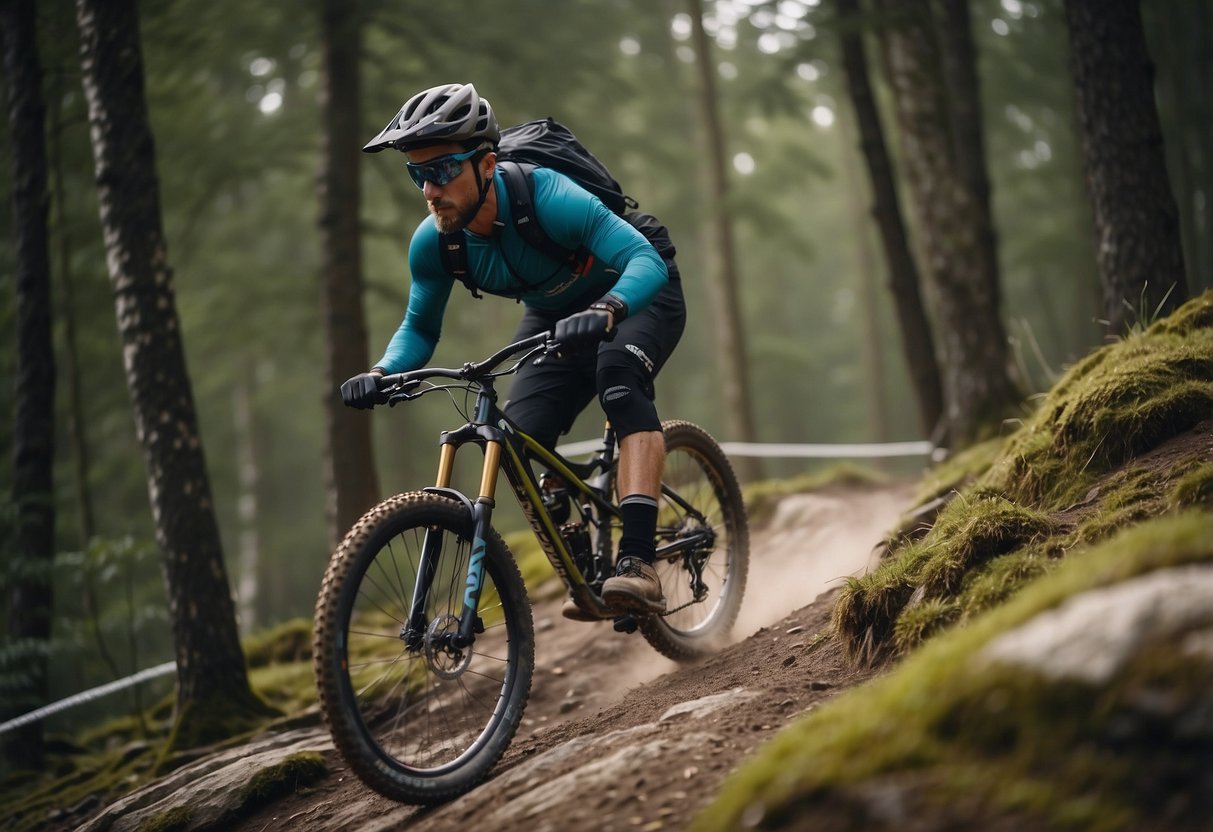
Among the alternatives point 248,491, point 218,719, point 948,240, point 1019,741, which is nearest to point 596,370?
point 1019,741

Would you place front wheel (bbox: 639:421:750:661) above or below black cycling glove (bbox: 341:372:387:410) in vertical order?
below

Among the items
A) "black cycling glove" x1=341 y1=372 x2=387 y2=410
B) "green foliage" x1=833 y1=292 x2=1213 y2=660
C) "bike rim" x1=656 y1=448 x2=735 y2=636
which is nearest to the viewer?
"green foliage" x1=833 y1=292 x2=1213 y2=660

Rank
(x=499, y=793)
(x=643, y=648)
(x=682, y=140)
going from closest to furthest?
(x=499, y=793) < (x=643, y=648) < (x=682, y=140)

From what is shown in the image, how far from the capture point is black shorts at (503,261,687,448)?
186 inches

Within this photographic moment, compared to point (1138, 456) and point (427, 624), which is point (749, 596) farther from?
point (427, 624)

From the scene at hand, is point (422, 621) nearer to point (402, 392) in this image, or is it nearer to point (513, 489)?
point (513, 489)

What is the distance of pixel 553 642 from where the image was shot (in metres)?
7.46

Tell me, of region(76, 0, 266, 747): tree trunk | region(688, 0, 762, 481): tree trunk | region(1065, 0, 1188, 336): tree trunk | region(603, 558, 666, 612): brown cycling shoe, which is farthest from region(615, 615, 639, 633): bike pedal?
region(688, 0, 762, 481): tree trunk

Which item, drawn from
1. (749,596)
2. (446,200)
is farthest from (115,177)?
(749,596)

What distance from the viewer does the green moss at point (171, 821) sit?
4906 millimetres

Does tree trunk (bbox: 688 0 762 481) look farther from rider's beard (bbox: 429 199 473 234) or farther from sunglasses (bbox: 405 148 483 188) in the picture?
sunglasses (bbox: 405 148 483 188)

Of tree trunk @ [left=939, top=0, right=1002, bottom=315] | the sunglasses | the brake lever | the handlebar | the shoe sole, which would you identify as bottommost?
the shoe sole

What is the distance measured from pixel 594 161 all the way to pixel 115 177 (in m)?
3.73

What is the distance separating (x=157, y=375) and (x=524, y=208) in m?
3.58
